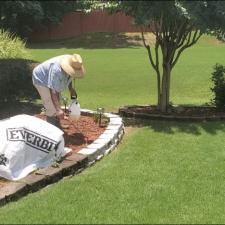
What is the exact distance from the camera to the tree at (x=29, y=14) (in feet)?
139

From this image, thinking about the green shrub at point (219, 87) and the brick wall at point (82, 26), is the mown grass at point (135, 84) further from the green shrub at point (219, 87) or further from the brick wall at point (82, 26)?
the brick wall at point (82, 26)

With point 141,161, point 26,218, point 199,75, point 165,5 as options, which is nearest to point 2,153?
point 26,218

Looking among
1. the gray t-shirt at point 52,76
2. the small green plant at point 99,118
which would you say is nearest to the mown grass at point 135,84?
the small green plant at point 99,118

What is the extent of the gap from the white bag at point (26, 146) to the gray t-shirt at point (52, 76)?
1.07 m

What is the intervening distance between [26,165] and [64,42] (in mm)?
41326

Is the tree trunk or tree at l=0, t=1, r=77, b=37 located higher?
the tree trunk

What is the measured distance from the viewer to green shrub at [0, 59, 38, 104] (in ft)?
36.8

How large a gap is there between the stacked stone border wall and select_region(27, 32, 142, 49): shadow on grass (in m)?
33.8

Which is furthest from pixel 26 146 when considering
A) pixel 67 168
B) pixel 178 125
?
pixel 178 125

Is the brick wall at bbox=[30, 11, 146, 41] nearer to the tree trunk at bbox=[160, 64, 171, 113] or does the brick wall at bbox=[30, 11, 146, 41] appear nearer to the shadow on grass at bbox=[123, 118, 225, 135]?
the tree trunk at bbox=[160, 64, 171, 113]

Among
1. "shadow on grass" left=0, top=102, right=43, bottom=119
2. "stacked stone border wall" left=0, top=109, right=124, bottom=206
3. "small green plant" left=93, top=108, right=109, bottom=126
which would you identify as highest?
"stacked stone border wall" left=0, top=109, right=124, bottom=206

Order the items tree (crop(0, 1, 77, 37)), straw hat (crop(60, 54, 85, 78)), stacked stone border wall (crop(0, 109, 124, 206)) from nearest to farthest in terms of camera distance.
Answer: stacked stone border wall (crop(0, 109, 124, 206)) < straw hat (crop(60, 54, 85, 78)) < tree (crop(0, 1, 77, 37))

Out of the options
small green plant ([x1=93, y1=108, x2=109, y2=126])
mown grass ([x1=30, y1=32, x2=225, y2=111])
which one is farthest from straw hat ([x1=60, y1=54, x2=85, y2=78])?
mown grass ([x1=30, y1=32, x2=225, y2=111])

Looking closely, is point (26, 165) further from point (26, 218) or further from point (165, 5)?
point (165, 5)
